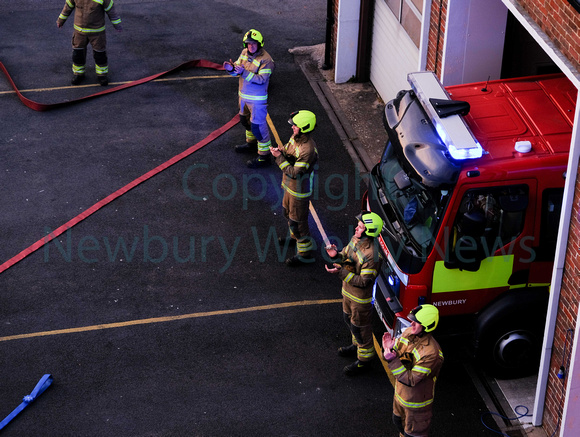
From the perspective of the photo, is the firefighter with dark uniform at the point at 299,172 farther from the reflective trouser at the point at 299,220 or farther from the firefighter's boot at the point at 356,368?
the firefighter's boot at the point at 356,368

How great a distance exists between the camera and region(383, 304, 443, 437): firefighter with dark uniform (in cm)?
657

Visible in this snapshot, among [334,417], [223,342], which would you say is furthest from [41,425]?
[334,417]

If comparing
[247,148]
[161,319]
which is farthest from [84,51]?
[161,319]

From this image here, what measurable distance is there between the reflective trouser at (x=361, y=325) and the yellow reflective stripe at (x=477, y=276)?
0.79m

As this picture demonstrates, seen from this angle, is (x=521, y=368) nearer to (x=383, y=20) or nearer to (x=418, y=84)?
(x=418, y=84)

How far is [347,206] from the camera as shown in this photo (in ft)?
35.8

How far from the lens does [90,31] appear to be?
13.5m

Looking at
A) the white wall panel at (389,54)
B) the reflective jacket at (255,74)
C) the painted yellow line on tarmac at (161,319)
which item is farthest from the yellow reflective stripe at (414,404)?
the white wall panel at (389,54)

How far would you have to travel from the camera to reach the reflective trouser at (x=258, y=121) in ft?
36.7

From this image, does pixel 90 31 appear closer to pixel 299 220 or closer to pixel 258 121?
pixel 258 121

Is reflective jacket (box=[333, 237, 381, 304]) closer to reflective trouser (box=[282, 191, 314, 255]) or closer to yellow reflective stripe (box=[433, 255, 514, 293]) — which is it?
yellow reflective stripe (box=[433, 255, 514, 293])

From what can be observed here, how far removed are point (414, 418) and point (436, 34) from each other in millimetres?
4913

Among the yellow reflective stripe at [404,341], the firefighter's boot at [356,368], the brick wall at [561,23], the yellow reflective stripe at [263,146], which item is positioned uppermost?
the brick wall at [561,23]

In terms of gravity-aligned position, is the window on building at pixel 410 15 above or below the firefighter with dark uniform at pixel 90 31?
above
